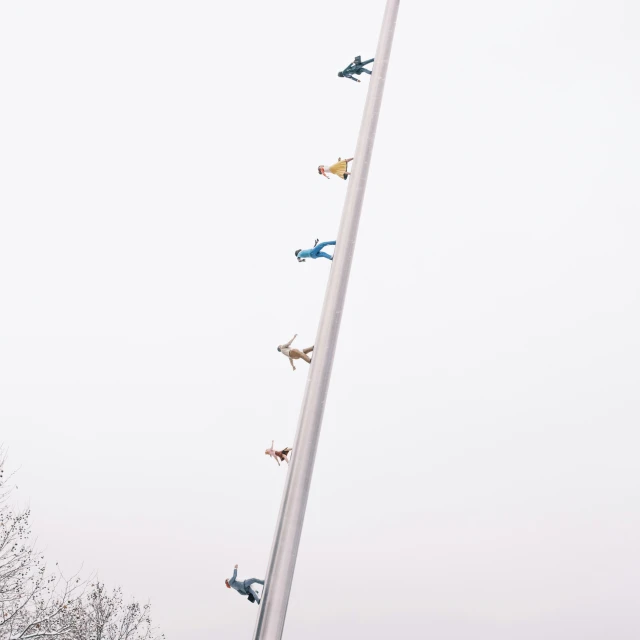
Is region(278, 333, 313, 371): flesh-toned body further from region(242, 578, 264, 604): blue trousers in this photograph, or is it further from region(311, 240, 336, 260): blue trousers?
region(242, 578, 264, 604): blue trousers

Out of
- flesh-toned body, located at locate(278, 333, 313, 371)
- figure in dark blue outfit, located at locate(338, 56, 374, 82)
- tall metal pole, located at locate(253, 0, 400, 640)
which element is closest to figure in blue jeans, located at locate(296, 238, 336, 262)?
tall metal pole, located at locate(253, 0, 400, 640)

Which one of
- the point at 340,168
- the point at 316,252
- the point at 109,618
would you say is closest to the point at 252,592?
the point at 316,252

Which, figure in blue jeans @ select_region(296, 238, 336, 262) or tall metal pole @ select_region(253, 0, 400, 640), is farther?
figure in blue jeans @ select_region(296, 238, 336, 262)

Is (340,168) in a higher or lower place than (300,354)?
higher

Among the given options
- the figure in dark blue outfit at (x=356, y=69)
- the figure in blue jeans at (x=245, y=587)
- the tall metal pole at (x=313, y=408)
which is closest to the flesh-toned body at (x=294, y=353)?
the tall metal pole at (x=313, y=408)

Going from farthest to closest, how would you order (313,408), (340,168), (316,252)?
(340,168), (316,252), (313,408)

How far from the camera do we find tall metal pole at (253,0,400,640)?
270 centimetres

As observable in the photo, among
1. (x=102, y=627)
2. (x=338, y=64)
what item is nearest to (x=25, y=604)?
(x=102, y=627)

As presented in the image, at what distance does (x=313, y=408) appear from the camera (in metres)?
3.04

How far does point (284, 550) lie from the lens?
109 inches

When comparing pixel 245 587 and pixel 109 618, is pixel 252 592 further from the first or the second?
pixel 109 618

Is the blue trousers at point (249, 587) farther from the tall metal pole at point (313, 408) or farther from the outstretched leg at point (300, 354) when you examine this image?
the outstretched leg at point (300, 354)

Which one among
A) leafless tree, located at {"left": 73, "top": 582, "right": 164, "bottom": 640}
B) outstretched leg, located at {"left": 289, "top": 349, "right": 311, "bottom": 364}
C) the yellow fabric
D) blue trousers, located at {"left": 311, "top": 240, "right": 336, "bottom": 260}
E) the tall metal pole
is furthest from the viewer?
leafless tree, located at {"left": 73, "top": 582, "right": 164, "bottom": 640}

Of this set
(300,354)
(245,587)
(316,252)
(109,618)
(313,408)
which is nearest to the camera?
(245,587)
